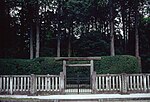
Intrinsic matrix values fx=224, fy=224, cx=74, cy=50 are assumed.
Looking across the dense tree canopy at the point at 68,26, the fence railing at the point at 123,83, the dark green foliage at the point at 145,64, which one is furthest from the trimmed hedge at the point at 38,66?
the dark green foliage at the point at 145,64

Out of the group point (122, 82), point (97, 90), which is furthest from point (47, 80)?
point (122, 82)

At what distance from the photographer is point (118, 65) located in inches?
845

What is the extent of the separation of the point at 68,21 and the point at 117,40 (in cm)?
1119

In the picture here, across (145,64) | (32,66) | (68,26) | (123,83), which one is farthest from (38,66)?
(145,64)

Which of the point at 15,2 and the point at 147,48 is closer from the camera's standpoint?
the point at 15,2

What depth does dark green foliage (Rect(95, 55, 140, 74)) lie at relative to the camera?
70.0 feet

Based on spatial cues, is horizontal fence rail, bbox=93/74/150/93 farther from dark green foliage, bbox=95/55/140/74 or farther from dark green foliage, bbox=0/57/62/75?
dark green foliage, bbox=0/57/62/75

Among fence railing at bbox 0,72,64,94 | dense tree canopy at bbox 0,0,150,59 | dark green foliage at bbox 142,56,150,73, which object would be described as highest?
dense tree canopy at bbox 0,0,150,59

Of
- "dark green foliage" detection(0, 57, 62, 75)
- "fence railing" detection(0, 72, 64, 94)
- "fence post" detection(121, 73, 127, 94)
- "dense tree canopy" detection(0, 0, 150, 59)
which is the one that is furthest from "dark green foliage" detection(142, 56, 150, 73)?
"fence railing" detection(0, 72, 64, 94)

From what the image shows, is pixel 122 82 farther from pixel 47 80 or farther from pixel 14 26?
pixel 14 26

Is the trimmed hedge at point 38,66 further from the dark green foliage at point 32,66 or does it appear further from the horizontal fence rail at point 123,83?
the horizontal fence rail at point 123,83

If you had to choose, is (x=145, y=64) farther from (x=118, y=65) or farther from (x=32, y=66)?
(x=32, y=66)

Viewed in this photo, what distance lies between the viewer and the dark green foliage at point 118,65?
21.3m

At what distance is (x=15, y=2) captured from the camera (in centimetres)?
2666
